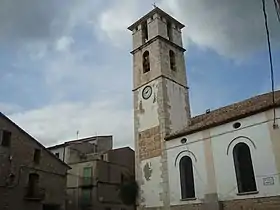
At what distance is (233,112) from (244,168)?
353 centimetres

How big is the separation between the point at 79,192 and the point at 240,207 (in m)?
17.8

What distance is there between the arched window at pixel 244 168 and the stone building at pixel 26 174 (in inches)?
510

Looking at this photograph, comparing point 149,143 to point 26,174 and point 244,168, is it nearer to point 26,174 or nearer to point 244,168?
point 244,168

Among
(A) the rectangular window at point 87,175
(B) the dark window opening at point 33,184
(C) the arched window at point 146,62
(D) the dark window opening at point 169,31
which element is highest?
(D) the dark window opening at point 169,31

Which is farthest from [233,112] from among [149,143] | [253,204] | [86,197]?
[86,197]

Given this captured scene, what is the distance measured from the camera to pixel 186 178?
18656 millimetres

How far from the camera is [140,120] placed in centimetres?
2228

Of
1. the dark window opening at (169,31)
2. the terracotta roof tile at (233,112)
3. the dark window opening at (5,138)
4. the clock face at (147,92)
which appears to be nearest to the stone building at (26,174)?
the dark window opening at (5,138)

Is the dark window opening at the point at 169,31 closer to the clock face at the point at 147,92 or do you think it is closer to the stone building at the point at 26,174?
the clock face at the point at 147,92

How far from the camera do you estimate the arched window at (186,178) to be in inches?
717

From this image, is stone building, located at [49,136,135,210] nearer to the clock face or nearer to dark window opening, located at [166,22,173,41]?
the clock face

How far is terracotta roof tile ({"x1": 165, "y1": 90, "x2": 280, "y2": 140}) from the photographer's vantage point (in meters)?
16.1

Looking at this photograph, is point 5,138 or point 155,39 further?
point 155,39

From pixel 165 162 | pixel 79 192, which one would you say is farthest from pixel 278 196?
pixel 79 192
